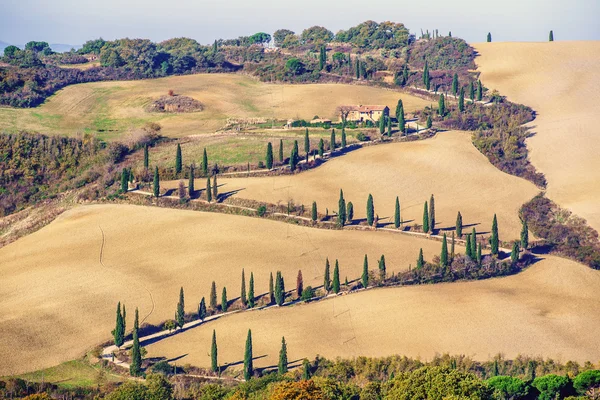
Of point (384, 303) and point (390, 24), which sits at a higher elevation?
point (390, 24)

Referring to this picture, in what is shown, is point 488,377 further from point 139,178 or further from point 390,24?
point 390,24

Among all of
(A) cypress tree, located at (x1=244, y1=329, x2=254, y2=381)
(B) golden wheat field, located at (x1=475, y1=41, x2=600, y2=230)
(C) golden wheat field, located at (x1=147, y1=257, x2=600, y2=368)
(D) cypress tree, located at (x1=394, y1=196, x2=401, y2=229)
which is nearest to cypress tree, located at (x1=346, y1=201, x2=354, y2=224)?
(D) cypress tree, located at (x1=394, y1=196, x2=401, y2=229)

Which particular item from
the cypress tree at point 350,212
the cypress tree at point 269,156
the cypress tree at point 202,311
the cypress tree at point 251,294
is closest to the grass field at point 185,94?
the cypress tree at point 269,156

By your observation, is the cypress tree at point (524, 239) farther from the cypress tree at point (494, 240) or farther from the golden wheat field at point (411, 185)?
the cypress tree at point (494, 240)

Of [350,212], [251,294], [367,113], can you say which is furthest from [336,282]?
[367,113]

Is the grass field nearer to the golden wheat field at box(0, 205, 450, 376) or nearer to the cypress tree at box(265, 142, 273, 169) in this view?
the cypress tree at box(265, 142, 273, 169)

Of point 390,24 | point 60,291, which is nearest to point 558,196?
point 60,291

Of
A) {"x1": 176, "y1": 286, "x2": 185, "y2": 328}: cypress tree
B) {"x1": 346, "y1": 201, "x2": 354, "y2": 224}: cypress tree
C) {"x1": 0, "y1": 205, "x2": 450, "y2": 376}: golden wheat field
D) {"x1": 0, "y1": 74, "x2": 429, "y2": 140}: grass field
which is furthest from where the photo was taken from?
{"x1": 0, "y1": 74, "x2": 429, "y2": 140}: grass field
